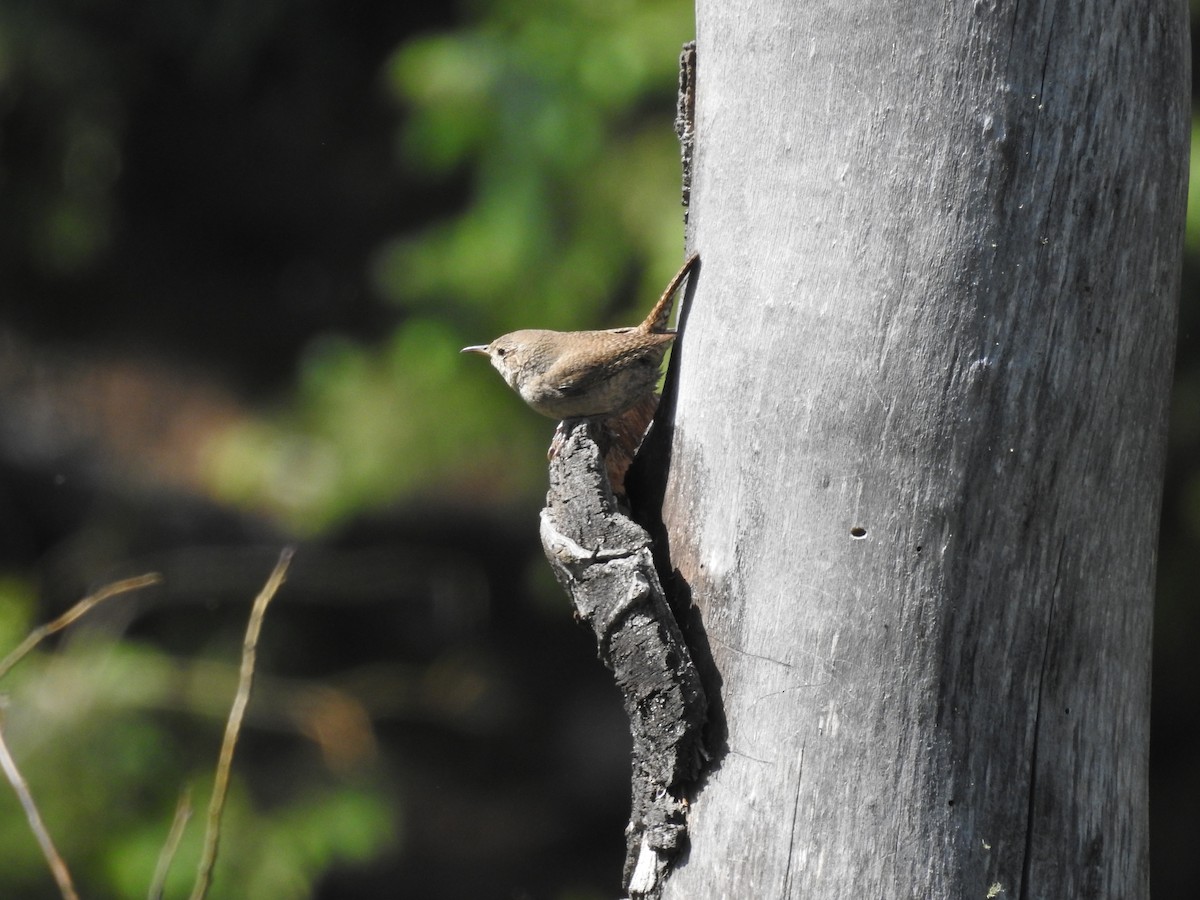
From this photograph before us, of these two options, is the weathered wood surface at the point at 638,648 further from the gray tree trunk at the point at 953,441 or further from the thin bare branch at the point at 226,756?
the thin bare branch at the point at 226,756

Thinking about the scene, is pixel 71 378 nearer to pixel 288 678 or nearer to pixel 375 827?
pixel 288 678

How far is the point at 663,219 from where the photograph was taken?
14.3 feet

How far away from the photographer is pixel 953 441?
165 centimetres

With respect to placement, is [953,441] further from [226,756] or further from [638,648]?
[226,756]

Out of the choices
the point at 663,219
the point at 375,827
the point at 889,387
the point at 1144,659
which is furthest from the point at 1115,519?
the point at 375,827

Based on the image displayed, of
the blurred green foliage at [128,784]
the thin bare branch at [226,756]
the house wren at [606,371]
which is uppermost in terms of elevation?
the house wren at [606,371]

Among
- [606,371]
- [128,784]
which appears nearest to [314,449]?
[128,784]

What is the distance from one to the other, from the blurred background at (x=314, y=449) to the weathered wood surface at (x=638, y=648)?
2195 mm

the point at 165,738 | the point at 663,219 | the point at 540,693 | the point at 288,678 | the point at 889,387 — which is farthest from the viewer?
the point at 540,693

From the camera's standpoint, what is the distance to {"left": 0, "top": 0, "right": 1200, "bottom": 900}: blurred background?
4637 millimetres

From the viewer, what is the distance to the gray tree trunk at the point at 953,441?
5.37ft

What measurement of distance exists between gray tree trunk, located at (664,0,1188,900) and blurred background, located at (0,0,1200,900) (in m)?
2.30

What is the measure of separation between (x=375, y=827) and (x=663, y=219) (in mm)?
3095

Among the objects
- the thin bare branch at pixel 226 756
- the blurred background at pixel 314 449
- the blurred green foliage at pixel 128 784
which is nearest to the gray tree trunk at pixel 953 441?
the thin bare branch at pixel 226 756
